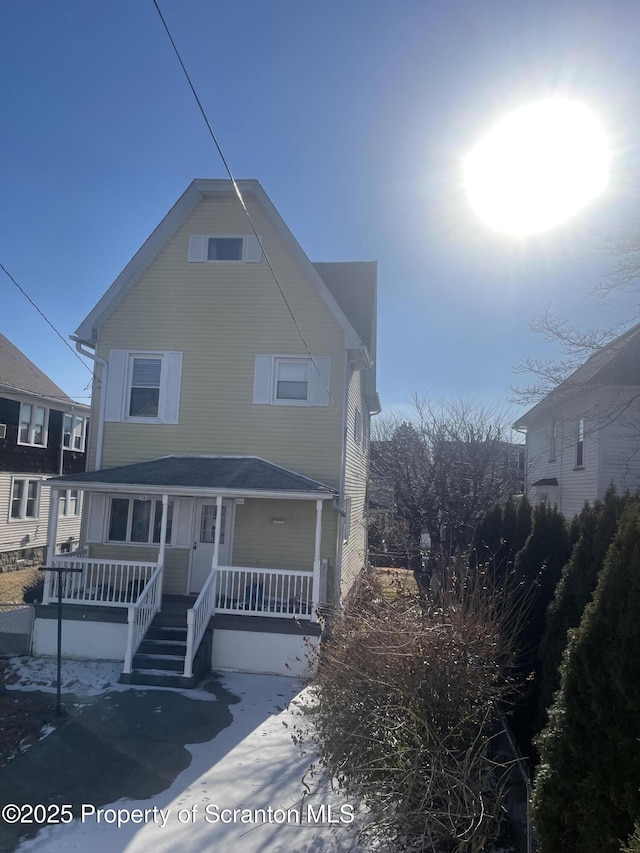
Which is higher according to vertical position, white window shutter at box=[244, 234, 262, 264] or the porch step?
white window shutter at box=[244, 234, 262, 264]

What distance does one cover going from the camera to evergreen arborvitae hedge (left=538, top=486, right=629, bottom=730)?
537cm

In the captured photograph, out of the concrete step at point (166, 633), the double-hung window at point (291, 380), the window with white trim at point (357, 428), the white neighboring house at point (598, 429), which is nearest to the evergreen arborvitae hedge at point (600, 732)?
the concrete step at point (166, 633)

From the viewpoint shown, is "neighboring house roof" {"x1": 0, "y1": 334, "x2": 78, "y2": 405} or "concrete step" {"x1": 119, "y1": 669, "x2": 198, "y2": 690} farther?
"neighboring house roof" {"x1": 0, "y1": 334, "x2": 78, "y2": 405}

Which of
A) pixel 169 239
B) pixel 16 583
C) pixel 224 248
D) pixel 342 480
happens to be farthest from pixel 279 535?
pixel 16 583

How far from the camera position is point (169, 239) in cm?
1268

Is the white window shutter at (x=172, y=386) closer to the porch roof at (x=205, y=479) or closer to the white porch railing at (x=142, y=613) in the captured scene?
the porch roof at (x=205, y=479)

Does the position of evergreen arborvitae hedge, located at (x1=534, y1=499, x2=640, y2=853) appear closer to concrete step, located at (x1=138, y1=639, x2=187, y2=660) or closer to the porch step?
the porch step

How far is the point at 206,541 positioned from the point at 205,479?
6.28 ft

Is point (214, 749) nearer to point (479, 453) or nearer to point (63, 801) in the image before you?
point (63, 801)

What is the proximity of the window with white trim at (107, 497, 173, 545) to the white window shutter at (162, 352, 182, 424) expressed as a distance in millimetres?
1805

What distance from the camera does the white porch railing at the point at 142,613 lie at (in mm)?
8875

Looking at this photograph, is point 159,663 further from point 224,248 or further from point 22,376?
point 22,376

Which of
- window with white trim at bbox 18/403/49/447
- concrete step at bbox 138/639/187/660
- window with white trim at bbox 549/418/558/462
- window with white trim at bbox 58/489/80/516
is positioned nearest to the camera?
concrete step at bbox 138/639/187/660

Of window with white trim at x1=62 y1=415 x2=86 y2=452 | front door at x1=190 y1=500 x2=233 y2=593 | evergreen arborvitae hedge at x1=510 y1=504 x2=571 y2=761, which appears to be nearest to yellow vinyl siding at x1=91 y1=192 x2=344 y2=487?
front door at x1=190 y1=500 x2=233 y2=593
